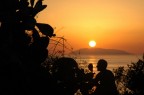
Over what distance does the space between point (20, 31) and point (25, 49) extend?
148 mm

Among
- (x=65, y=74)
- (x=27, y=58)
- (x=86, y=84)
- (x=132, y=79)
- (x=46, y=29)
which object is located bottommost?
(x=132, y=79)

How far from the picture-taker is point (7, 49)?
2590 millimetres

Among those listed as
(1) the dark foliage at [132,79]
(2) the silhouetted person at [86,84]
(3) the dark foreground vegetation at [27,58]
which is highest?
(3) the dark foreground vegetation at [27,58]

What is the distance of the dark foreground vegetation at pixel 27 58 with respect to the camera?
8.69 ft

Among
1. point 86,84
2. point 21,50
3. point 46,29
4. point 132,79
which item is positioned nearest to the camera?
point 21,50

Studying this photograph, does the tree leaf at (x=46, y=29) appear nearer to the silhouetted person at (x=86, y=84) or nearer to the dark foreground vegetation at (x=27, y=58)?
the dark foreground vegetation at (x=27, y=58)

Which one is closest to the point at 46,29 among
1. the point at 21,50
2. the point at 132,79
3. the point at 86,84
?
the point at 21,50

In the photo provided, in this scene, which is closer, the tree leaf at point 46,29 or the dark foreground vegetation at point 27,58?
the dark foreground vegetation at point 27,58

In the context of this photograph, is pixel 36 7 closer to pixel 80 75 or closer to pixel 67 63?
pixel 67 63

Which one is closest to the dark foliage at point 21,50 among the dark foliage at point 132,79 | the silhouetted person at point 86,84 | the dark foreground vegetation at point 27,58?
the dark foreground vegetation at point 27,58

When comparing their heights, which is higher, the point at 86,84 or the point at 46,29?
the point at 46,29

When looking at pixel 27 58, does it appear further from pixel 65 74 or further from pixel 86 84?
pixel 86 84

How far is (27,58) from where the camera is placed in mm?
2809

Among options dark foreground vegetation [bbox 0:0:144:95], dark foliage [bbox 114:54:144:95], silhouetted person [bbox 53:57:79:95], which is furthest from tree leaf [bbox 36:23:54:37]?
dark foliage [bbox 114:54:144:95]
